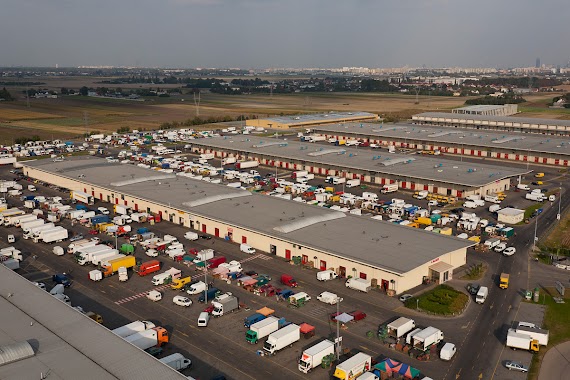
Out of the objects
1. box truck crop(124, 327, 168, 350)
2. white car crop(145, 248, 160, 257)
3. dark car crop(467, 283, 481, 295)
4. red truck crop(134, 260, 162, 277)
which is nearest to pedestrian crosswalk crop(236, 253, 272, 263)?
red truck crop(134, 260, 162, 277)

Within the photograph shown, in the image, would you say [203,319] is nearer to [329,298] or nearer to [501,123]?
[329,298]

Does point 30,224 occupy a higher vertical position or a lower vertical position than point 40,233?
higher

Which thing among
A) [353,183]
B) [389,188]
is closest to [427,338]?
[389,188]

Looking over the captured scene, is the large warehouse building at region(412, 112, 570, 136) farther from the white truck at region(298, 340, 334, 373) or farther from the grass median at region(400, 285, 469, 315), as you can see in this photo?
the white truck at region(298, 340, 334, 373)

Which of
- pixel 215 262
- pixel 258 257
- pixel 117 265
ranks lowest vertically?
pixel 258 257

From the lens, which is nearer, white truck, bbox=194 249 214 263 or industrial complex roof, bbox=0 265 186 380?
industrial complex roof, bbox=0 265 186 380

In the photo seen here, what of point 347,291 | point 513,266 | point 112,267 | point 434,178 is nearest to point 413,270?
point 347,291

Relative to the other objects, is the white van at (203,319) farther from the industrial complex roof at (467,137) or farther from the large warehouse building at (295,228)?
the industrial complex roof at (467,137)

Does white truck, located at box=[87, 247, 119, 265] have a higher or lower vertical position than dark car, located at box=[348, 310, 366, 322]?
higher
